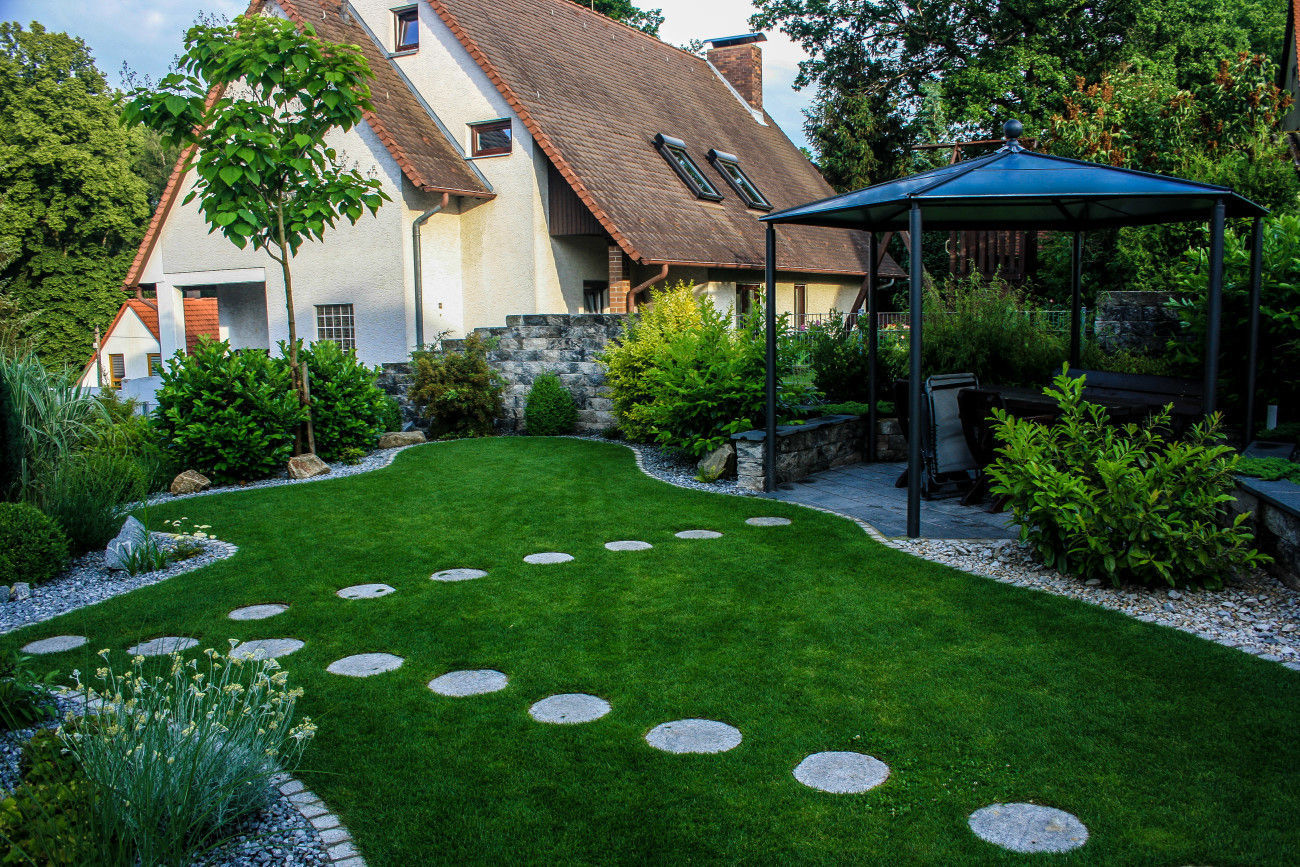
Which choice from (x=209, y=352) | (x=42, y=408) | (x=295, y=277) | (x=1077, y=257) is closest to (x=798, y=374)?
(x=1077, y=257)

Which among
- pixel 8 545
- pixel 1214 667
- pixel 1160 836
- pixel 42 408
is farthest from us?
pixel 42 408

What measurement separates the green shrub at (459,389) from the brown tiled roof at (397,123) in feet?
11.2

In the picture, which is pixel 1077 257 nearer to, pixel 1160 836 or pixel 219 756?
pixel 1160 836

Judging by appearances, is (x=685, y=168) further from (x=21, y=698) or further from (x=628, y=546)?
(x=21, y=698)

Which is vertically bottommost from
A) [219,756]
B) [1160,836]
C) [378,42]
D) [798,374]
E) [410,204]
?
[1160,836]

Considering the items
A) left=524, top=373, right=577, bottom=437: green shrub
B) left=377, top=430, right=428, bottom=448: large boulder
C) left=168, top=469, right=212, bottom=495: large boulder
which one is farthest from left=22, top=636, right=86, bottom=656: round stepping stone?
left=524, top=373, right=577, bottom=437: green shrub

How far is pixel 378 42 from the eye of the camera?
17.5m

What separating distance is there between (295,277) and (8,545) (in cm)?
1198

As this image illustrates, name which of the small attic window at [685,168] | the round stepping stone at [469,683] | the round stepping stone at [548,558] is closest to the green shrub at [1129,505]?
the round stepping stone at [548,558]

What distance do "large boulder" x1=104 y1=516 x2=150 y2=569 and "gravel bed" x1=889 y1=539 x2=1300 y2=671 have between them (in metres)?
5.34

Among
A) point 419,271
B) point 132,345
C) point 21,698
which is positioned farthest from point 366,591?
point 132,345

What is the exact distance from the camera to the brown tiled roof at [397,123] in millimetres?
14891

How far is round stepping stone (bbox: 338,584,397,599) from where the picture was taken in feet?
18.3

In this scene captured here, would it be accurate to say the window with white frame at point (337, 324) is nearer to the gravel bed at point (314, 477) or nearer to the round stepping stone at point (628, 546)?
the gravel bed at point (314, 477)
